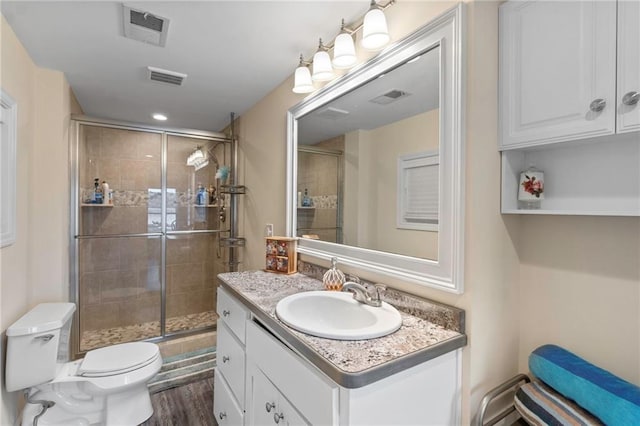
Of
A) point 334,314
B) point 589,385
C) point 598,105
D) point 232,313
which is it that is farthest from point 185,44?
point 589,385

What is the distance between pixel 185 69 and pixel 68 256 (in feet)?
5.47

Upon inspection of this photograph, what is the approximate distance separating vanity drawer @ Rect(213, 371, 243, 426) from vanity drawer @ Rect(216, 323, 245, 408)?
38 mm

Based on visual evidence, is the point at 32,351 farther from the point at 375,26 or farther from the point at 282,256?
the point at 375,26

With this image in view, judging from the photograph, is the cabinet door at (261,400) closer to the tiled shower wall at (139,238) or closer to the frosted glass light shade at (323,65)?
the frosted glass light shade at (323,65)

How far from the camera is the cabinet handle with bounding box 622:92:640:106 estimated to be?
796 millimetres

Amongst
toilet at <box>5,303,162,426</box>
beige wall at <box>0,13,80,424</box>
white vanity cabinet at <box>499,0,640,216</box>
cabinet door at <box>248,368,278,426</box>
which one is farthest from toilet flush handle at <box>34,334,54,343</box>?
white vanity cabinet at <box>499,0,640,216</box>

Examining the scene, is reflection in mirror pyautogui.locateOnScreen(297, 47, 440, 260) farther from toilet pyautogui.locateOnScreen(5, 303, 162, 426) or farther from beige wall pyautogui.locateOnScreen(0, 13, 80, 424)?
beige wall pyautogui.locateOnScreen(0, 13, 80, 424)

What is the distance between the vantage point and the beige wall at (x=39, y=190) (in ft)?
5.71

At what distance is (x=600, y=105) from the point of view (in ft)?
2.81

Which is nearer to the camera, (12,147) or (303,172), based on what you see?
(12,147)

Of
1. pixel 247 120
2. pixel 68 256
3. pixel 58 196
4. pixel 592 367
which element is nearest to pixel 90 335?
pixel 68 256

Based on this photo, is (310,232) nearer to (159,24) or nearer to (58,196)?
(159,24)

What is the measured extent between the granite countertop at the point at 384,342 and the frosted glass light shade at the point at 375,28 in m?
1.03

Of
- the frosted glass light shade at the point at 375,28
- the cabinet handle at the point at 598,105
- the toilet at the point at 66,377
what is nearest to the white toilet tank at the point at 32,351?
the toilet at the point at 66,377
